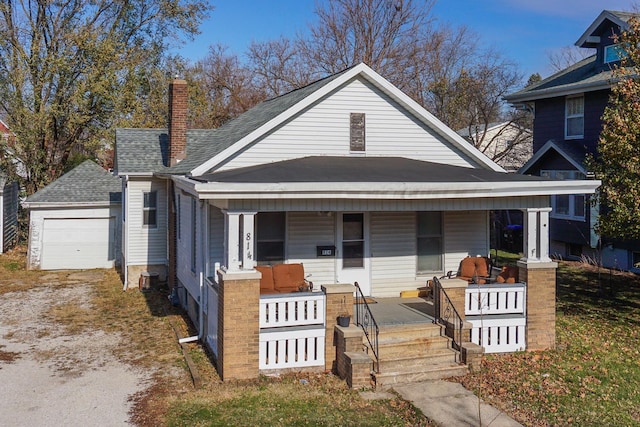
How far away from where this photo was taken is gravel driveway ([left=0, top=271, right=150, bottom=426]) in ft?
27.0

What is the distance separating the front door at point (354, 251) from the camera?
12868mm

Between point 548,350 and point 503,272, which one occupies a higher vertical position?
point 503,272

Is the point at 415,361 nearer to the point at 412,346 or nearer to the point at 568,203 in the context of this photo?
the point at 412,346

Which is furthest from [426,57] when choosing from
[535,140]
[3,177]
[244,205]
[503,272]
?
[244,205]

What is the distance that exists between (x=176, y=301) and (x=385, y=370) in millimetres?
8074

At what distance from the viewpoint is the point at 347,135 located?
13.1 m

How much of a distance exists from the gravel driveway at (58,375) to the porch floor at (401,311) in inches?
169

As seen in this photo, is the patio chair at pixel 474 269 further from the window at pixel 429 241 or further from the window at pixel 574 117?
the window at pixel 574 117

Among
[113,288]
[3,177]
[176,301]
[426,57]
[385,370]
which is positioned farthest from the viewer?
[426,57]

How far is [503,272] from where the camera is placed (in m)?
12.0

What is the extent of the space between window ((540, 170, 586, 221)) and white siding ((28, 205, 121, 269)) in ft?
55.1

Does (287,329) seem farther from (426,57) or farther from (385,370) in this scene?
(426,57)

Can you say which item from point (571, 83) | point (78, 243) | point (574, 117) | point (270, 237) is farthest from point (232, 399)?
point (571, 83)

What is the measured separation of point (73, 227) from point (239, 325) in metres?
15.4
